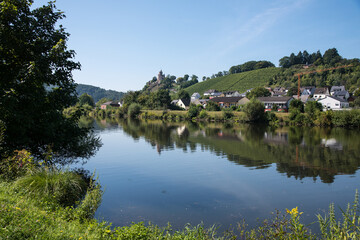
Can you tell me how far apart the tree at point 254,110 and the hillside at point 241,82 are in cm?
6697

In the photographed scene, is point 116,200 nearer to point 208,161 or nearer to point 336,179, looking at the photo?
point 208,161

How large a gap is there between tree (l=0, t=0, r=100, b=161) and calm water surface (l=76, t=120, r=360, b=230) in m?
4.21

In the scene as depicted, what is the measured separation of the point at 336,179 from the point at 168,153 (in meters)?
14.4

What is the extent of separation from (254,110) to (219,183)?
48.8 m

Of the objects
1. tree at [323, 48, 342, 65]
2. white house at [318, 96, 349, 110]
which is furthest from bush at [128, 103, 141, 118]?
tree at [323, 48, 342, 65]

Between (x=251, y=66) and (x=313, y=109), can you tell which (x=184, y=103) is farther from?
(x=251, y=66)

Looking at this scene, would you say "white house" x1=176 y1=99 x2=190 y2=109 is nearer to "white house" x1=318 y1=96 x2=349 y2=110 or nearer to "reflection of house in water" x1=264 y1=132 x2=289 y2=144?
"white house" x1=318 y1=96 x2=349 y2=110

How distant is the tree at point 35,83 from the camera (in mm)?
11664

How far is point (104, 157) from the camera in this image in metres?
23.1

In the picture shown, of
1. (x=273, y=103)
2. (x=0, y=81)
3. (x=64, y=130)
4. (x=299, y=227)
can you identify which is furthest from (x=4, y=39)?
(x=273, y=103)

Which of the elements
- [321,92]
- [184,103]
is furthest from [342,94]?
[184,103]

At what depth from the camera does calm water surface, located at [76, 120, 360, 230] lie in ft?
36.4

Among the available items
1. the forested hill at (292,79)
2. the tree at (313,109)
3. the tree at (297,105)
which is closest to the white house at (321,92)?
the forested hill at (292,79)

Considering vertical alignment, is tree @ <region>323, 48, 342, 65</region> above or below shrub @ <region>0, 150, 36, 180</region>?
above
